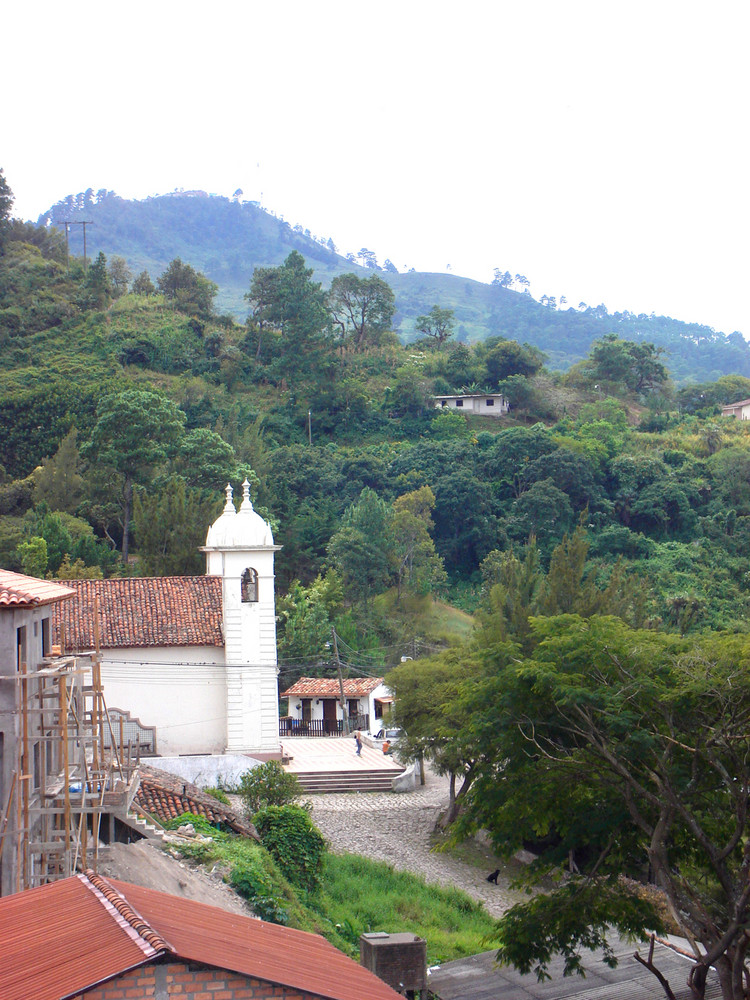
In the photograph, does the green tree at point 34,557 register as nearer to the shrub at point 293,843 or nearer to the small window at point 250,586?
the small window at point 250,586

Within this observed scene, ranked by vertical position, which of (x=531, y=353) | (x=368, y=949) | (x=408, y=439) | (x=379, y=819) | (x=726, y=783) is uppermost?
(x=531, y=353)

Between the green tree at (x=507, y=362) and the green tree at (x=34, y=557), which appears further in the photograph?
the green tree at (x=507, y=362)

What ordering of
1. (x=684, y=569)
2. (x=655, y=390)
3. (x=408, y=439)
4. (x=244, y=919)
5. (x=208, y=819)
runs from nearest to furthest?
(x=244, y=919)
(x=208, y=819)
(x=684, y=569)
(x=408, y=439)
(x=655, y=390)

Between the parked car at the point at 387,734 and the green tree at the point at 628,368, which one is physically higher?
the green tree at the point at 628,368

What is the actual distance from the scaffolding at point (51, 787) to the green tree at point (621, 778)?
4681 mm

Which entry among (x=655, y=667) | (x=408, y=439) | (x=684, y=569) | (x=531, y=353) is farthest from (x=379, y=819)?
(x=531, y=353)

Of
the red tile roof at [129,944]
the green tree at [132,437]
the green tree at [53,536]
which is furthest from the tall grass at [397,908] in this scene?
the green tree at [132,437]

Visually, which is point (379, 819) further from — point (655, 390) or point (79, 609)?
point (655, 390)

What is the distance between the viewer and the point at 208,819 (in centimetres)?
1741

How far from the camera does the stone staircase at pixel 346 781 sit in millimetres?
24828

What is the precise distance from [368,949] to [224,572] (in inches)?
475

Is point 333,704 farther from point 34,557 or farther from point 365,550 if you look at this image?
point 34,557

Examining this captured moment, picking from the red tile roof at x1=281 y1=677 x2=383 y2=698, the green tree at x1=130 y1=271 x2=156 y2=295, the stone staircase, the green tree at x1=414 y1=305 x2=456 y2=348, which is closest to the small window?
the stone staircase

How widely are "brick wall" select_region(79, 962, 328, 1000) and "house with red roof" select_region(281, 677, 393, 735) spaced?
2600 centimetres
